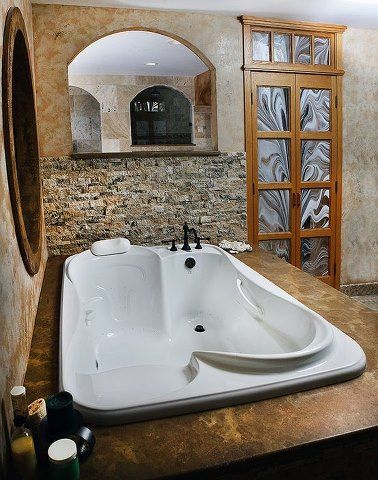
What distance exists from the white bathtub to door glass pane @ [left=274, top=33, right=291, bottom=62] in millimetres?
1762

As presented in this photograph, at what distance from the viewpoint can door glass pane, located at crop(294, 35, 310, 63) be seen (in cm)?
364

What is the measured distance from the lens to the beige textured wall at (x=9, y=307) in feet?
3.76

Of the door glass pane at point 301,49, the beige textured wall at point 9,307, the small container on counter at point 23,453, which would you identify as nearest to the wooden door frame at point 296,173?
the door glass pane at point 301,49

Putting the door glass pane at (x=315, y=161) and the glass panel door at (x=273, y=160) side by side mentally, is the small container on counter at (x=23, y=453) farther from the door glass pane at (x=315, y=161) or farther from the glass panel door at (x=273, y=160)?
the door glass pane at (x=315, y=161)

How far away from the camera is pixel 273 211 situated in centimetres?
382

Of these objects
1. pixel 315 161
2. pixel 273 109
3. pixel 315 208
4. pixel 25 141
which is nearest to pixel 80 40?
pixel 25 141

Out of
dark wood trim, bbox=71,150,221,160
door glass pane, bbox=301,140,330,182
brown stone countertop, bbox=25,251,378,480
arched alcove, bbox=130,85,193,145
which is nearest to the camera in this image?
brown stone countertop, bbox=25,251,378,480

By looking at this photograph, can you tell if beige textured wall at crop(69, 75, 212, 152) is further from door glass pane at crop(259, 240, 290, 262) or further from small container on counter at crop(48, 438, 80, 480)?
small container on counter at crop(48, 438, 80, 480)

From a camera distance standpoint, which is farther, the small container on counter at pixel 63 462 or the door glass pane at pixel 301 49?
the door glass pane at pixel 301 49

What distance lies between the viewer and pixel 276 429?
1.18 metres

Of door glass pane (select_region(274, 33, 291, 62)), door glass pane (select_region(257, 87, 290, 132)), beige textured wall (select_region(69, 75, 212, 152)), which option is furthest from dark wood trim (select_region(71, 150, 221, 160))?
beige textured wall (select_region(69, 75, 212, 152))

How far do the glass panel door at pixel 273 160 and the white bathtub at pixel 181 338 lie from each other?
0.75 meters

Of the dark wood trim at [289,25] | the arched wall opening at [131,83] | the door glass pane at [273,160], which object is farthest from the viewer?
the arched wall opening at [131,83]

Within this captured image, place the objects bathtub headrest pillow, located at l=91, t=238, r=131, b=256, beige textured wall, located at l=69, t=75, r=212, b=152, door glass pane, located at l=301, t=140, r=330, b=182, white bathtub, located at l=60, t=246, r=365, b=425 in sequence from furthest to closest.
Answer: beige textured wall, located at l=69, t=75, r=212, b=152 → door glass pane, located at l=301, t=140, r=330, b=182 → bathtub headrest pillow, located at l=91, t=238, r=131, b=256 → white bathtub, located at l=60, t=246, r=365, b=425
